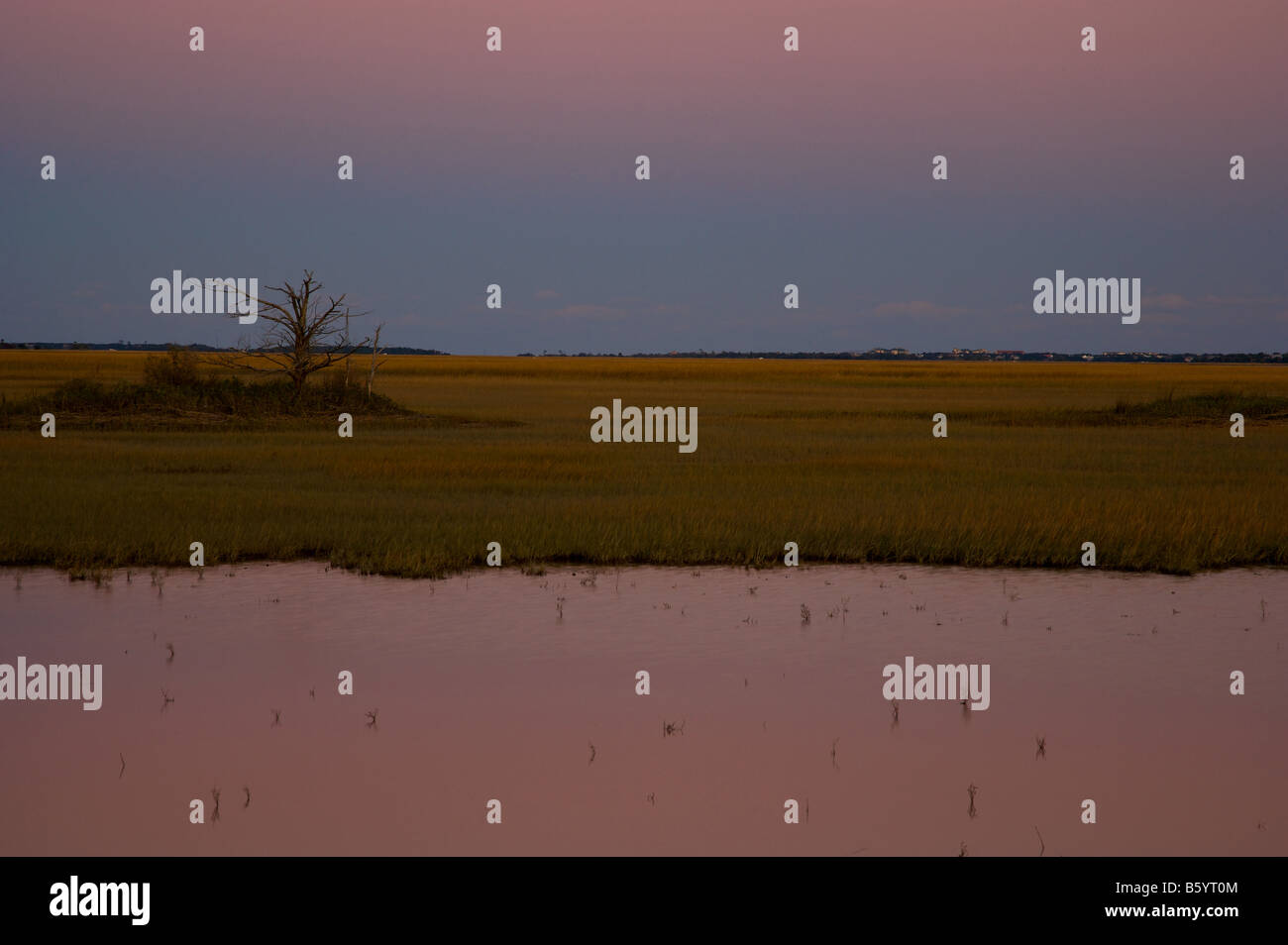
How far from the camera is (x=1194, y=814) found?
780 cm

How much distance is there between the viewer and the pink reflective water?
7.49 m

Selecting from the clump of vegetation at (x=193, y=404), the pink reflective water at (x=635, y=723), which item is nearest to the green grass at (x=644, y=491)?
the clump of vegetation at (x=193, y=404)

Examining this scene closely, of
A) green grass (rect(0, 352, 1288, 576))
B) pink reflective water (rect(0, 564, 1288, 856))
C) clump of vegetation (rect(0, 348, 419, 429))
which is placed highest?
clump of vegetation (rect(0, 348, 419, 429))

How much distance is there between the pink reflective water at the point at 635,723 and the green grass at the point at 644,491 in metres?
2.17

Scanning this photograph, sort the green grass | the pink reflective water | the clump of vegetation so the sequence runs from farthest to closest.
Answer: the clump of vegetation, the green grass, the pink reflective water

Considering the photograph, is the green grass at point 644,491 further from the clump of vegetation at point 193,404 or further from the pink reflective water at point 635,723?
the pink reflective water at point 635,723

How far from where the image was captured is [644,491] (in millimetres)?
23547

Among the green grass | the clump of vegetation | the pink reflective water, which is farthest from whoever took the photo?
the clump of vegetation

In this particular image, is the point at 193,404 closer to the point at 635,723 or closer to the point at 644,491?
the point at 644,491

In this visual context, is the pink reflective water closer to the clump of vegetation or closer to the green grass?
the green grass

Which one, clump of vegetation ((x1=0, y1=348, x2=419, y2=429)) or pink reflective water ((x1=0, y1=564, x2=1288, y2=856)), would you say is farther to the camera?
clump of vegetation ((x1=0, y1=348, x2=419, y2=429))

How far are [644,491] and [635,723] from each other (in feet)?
46.6

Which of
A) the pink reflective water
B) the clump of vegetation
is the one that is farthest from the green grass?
the pink reflective water

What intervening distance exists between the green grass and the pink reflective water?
2.17m
